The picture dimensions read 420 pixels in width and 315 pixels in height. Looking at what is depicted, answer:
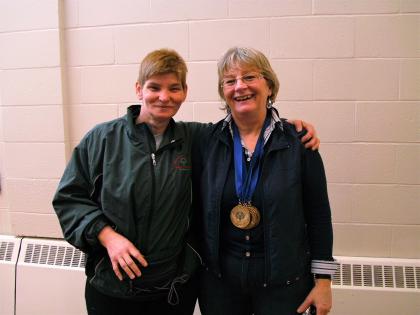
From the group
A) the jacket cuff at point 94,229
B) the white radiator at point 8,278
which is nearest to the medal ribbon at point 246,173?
the jacket cuff at point 94,229

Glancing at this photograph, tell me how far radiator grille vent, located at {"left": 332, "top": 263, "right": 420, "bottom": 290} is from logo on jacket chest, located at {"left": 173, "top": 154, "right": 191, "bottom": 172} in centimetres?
127

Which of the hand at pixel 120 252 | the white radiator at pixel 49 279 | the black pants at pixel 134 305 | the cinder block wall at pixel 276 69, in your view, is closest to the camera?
the hand at pixel 120 252

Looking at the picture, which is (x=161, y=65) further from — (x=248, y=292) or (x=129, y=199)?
(x=248, y=292)

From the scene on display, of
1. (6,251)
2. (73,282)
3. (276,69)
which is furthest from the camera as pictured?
(6,251)

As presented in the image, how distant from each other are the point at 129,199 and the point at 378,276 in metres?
1.58

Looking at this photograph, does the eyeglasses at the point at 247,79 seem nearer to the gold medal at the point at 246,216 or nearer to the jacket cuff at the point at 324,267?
the gold medal at the point at 246,216

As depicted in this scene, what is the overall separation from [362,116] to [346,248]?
0.78 m

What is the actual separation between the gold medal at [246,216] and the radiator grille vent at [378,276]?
110cm

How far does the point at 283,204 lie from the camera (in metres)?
1.08

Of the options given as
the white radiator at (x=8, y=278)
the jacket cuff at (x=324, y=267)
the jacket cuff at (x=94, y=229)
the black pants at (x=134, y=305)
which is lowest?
the white radiator at (x=8, y=278)

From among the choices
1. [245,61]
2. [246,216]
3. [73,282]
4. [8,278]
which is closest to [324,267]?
[246,216]

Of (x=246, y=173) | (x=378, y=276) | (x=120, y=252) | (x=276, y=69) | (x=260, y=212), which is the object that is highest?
(x=276, y=69)

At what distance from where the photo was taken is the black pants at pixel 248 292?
3.64 feet

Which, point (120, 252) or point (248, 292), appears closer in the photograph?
point (120, 252)
